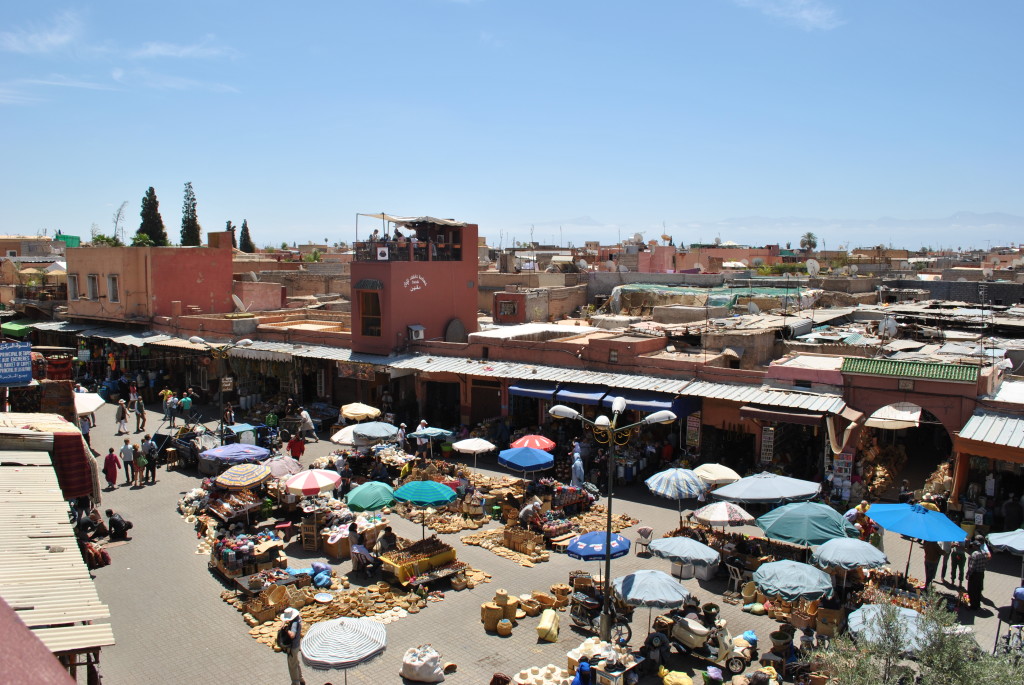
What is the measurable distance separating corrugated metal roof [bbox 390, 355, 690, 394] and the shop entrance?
1188 mm

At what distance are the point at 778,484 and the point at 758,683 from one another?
592 centimetres

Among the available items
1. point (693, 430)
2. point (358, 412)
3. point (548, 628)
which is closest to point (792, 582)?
point (548, 628)

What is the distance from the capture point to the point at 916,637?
913 centimetres

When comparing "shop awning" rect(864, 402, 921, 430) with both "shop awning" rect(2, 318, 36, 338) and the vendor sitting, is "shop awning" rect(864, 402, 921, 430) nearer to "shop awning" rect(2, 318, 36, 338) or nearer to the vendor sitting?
the vendor sitting

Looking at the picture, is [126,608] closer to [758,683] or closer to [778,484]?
[758,683]

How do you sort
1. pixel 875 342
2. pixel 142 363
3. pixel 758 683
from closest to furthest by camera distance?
1. pixel 758 683
2. pixel 875 342
3. pixel 142 363

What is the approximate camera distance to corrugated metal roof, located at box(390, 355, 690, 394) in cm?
2211

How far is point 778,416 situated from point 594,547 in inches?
317

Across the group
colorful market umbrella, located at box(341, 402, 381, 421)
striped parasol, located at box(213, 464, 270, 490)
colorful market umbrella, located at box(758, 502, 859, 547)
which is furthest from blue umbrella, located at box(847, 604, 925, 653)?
colorful market umbrella, located at box(341, 402, 381, 421)

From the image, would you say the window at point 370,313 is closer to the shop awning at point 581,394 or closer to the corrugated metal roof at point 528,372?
the corrugated metal roof at point 528,372

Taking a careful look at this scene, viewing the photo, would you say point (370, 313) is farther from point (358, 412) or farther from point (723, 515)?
point (723, 515)

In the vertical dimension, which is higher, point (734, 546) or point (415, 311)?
point (415, 311)

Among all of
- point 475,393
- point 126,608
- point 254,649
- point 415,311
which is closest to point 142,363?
point 415,311

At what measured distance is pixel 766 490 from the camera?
51.8 feet
